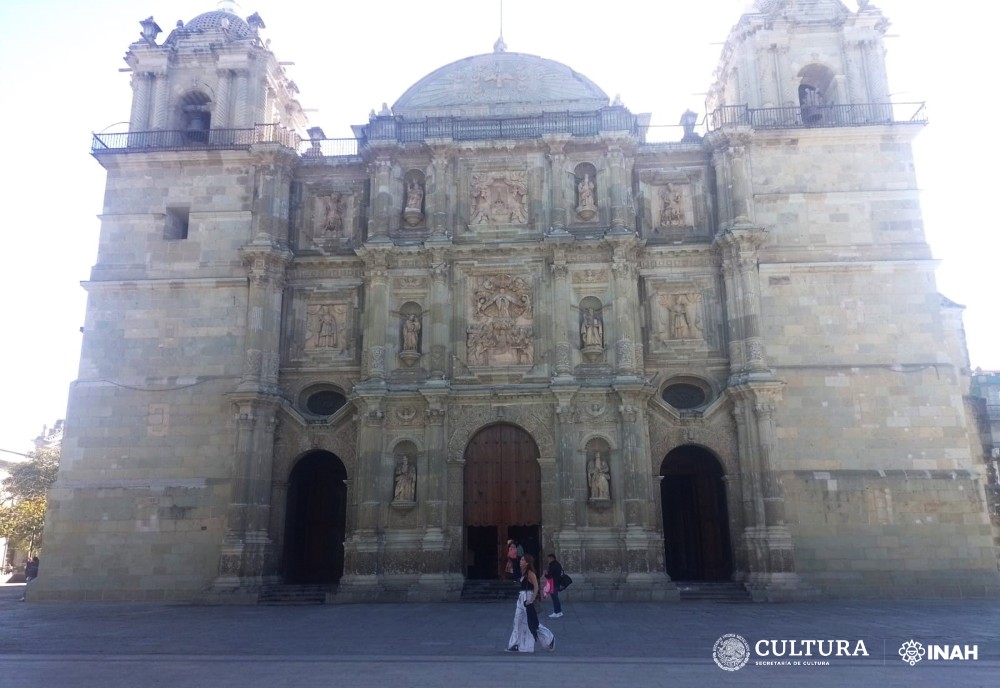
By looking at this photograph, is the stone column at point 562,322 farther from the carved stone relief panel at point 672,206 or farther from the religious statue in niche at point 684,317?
the carved stone relief panel at point 672,206

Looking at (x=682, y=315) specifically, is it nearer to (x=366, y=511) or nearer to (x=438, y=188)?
(x=438, y=188)

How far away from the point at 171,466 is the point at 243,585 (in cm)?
466

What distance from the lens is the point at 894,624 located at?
16250 millimetres

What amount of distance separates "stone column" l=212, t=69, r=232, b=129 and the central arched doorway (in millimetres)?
14776

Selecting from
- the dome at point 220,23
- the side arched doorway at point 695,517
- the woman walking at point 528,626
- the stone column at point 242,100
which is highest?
the dome at point 220,23

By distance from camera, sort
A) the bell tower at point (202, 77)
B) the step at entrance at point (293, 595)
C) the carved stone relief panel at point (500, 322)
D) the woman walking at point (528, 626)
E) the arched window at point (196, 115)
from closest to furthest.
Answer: the woman walking at point (528, 626) < the step at entrance at point (293, 595) < the carved stone relief panel at point (500, 322) < the bell tower at point (202, 77) < the arched window at point (196, 115)

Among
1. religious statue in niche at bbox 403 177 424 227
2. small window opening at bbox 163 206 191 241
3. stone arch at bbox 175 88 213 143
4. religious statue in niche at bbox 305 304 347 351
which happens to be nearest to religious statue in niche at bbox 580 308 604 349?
religious statue in niche at bbox 403 177 424 227

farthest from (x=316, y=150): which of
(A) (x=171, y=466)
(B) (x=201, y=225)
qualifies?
(A) (x=171, y=466)

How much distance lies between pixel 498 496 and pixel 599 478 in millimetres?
3266

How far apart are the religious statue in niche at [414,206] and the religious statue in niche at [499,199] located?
1770 mm

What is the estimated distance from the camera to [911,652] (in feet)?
39.5

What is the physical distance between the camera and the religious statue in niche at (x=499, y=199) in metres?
27.2

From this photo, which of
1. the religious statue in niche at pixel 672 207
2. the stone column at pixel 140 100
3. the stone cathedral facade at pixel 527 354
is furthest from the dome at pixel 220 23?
the religious statue in niche at pixel 672 207

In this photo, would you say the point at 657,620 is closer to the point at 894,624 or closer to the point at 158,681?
the point at 894,624
